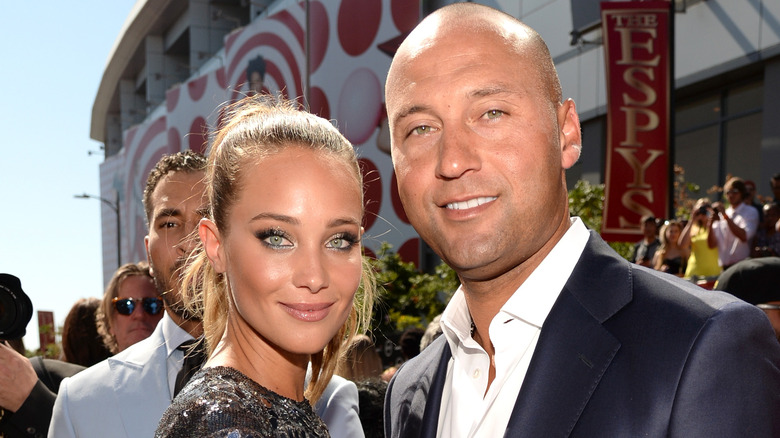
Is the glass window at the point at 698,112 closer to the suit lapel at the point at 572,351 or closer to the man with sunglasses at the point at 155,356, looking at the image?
the man with sunglasses at the point at 155,356

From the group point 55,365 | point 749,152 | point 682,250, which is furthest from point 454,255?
point 749,152

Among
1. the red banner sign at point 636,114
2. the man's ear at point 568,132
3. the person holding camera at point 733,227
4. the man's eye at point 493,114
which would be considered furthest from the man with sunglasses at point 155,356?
the red banner sign at point 636,114

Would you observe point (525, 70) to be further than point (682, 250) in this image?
No

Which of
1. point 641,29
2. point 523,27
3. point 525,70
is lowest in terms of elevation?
point 525,70

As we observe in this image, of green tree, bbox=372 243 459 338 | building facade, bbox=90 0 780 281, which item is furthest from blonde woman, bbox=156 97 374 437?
green tree, bbox=372 243 459 338

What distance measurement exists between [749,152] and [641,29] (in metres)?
4.22

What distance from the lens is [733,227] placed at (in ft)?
29.8

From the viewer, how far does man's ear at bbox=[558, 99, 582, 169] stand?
2.51 m

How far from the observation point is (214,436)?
6.69 ft

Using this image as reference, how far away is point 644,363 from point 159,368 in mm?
1997

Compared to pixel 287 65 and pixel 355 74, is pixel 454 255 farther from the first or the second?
pixel 287 65

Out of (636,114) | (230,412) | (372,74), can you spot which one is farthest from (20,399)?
(372,74)

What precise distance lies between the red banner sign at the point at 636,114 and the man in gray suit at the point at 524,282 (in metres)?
9.10

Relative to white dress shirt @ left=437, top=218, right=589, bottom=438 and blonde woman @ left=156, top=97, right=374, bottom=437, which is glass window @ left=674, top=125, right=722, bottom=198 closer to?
white dress shirt @ left=437, top=218, right=589, bottom=438
